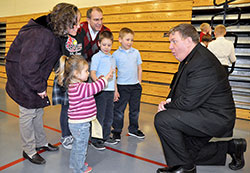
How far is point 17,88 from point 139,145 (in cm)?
157

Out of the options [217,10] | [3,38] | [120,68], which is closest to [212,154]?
[120,68]

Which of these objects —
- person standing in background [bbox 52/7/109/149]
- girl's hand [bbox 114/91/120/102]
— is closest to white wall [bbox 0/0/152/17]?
person standing in background [bbox 52/7/109/149]

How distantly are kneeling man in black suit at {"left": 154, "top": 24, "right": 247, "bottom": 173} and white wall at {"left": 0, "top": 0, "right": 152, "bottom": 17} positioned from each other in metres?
4.04

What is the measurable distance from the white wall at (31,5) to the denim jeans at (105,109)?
12.2ft

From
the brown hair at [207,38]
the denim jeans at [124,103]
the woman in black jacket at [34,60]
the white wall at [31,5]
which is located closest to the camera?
the woman in black jacket at [34,60]

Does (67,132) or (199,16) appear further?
(199,16)

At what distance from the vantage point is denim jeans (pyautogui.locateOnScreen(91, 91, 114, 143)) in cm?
250

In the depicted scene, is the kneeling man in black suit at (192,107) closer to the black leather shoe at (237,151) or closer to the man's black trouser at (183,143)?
the man's black trouser at (183,143)

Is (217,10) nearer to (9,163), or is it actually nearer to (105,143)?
(105,143)

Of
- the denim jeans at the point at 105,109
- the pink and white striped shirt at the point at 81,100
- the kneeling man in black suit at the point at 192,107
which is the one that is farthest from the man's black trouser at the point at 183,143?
the denim jeans at the point at 105,109

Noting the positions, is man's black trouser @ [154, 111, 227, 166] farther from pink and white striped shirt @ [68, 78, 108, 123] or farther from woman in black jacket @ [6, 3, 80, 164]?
woman in black jacket @ [6, 3, 80, 164]

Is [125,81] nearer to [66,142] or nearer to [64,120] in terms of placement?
[64,120]

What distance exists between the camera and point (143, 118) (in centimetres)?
378

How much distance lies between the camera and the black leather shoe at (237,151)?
6.90 ft
